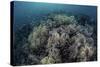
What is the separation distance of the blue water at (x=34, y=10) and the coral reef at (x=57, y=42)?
9 cm

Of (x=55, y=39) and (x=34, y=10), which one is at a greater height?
(x=34, y=10)

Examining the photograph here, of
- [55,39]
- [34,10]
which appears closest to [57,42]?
[55,39]

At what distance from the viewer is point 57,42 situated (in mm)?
2715

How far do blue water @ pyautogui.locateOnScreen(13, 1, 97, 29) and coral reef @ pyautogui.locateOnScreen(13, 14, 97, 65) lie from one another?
94 millimetres

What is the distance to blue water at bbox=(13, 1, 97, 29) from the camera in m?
2.50

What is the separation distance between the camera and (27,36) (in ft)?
8.42

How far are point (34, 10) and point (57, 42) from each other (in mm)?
532

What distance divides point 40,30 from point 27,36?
19cm

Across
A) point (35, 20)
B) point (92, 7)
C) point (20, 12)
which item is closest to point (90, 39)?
point (92, 7)

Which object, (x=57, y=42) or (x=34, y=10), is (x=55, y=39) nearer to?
(x=57, y=42)

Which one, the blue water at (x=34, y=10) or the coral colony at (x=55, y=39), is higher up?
the blue water at (x=34, y=10)

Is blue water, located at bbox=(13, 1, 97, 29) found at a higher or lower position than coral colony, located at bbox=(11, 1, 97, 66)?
higher

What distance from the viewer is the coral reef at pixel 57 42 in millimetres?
2555
